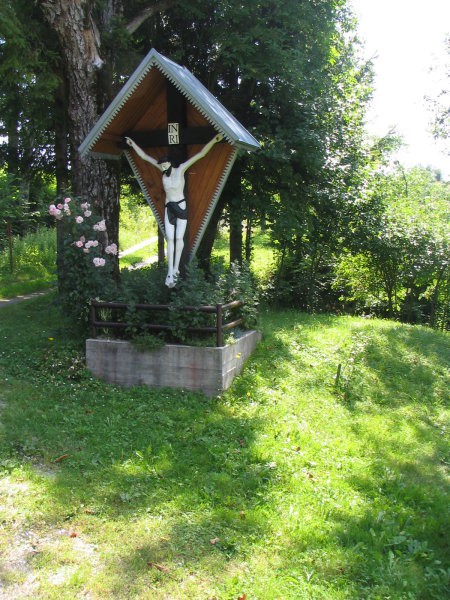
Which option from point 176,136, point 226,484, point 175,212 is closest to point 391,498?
point 226,484

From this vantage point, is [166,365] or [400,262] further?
[400,262]

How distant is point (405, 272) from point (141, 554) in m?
12.3

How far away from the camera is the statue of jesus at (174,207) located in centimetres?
732

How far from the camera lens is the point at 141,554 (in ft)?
12.1

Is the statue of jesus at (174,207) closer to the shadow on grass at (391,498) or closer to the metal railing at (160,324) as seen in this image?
the metal railing at (160,324)

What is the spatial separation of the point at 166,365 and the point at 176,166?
2.77 m

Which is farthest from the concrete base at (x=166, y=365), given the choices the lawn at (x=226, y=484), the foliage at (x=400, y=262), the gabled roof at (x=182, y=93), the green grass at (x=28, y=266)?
the foliage at (x=400, y=262)

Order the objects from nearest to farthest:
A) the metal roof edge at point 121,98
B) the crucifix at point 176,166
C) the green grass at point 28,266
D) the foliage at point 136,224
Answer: the metal roof edge at point 121,98 → the crucifix at point 176,166 → the green grass at point 28,266 → the foliage at point 136,224

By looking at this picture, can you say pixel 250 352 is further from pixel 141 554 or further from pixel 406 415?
pixel 141 554

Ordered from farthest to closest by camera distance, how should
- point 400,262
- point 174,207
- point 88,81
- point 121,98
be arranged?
point 400,262 < point 88,81 < point 174,207 < point 121,98

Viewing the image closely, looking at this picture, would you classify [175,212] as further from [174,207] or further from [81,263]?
[81,263]

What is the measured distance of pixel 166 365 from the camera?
690 cm

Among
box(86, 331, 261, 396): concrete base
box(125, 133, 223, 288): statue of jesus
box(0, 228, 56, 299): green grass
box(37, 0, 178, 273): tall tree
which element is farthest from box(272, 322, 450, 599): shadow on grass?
box(0, 228, 56, 299): green grass

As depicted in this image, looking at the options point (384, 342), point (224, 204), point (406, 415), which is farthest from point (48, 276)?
point (406, 415)
